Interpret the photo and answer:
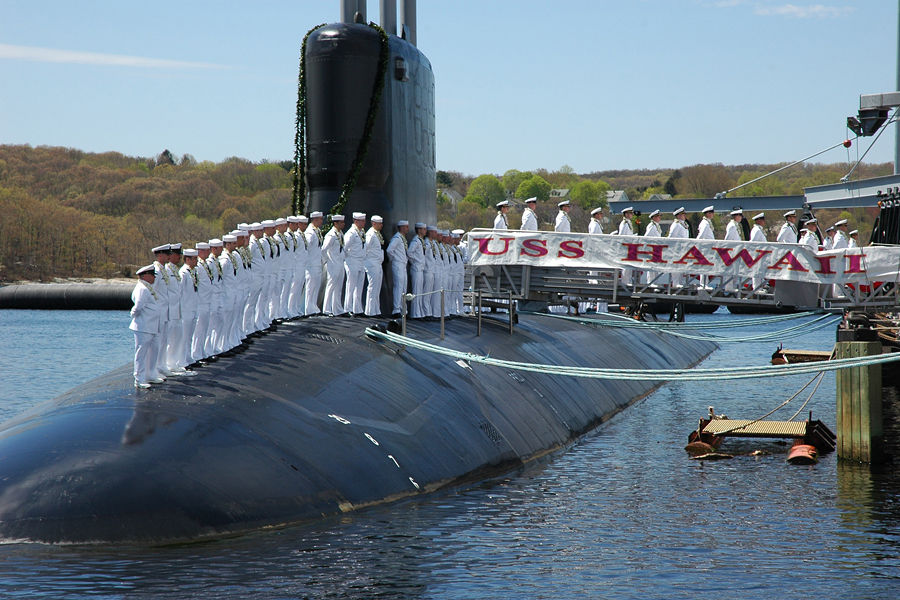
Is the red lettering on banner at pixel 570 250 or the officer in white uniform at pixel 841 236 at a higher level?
the officer in white uniform at pixel 841 236

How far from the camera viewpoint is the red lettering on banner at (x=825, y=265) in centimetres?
1588

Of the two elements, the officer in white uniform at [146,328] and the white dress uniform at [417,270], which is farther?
the white dress uniform at [417,270]

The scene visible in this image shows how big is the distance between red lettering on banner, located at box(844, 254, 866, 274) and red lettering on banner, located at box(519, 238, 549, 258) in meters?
4.91

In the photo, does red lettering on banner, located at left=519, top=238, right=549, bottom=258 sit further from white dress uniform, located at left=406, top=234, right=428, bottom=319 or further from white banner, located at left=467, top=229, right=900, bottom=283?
white dress uniform, located at left=406, top=234, right=428, bottom=319

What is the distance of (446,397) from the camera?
42.6 feet

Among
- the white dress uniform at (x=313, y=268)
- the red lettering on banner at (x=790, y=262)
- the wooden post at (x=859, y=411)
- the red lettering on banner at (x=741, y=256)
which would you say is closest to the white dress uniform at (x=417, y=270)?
the white dress uniform at (x=313, y=268)

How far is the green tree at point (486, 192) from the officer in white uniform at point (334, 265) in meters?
165

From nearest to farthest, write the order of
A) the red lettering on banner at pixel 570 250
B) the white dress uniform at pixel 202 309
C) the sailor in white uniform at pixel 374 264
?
→ the white dress uniform at pixel 202 309 → the sailor in white uniform at pixel 374 264 → the red lettering on banner at pixel 570 250

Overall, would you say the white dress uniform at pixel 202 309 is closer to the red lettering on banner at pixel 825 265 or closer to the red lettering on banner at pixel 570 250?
the red lettering on banner at pixel 570 250

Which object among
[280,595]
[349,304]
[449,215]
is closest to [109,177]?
[449,215]

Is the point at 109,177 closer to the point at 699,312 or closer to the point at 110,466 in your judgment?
the point at 699,312

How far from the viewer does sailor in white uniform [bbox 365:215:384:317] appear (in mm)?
15492

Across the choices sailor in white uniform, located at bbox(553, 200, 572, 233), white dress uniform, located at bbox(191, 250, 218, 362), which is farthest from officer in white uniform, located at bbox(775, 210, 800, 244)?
white dress uniform, located at bbox(191, 250, 218, 362)

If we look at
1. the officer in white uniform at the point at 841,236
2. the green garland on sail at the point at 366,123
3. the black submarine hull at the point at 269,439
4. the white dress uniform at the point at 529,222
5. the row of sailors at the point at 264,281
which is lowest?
the black submarine hull at the point at 269,439
